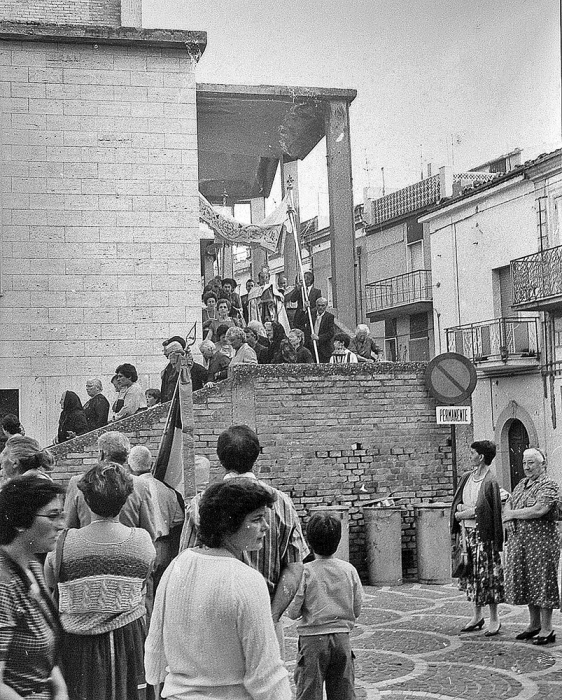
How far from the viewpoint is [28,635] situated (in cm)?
334

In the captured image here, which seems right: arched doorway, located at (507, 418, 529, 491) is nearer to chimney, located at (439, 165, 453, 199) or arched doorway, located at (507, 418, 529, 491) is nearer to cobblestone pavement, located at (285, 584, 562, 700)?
chimney, located at (439, 165, 453, 199)

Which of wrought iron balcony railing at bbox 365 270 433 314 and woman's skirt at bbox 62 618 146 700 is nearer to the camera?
woman's skirt at bbox 62 618 146 700

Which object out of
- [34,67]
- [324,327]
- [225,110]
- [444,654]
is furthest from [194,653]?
[225,110]

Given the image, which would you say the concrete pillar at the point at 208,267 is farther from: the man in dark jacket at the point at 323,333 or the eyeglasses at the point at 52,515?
the eyeglasses at the point at 52,515

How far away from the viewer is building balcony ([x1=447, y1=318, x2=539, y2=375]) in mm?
28953

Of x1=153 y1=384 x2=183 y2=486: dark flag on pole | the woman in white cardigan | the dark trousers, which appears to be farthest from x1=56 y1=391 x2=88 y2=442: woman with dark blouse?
the woman in white cardigan

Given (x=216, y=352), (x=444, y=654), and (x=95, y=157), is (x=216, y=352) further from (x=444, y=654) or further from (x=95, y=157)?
(x=444, y=654)

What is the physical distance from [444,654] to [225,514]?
552cm

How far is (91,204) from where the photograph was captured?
15.7 metres

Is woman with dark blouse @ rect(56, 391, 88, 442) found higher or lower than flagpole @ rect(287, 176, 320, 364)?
lower

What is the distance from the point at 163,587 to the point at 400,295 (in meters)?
32.3

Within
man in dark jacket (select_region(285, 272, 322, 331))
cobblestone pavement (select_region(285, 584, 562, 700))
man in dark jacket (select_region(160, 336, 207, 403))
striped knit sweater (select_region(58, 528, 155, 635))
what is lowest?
cobblestone pavement (select_region(285, 584, 562, 700))

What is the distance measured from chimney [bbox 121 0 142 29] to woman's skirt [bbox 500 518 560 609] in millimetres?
11913

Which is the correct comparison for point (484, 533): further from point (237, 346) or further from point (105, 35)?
point (105, 35)
